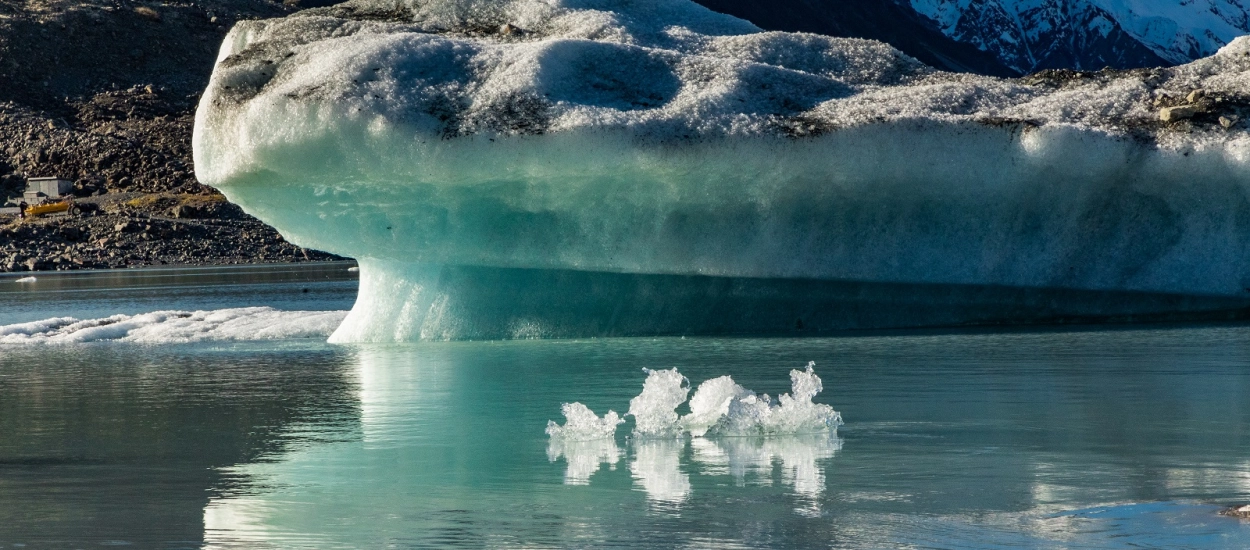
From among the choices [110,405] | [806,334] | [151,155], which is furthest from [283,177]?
[151,155]

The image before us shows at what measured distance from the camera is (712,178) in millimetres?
13234

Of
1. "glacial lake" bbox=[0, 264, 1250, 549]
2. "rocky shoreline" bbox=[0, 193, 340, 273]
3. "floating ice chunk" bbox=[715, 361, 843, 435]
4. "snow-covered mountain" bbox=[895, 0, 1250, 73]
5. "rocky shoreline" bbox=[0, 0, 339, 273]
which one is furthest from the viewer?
"snow-covered mountain" bbox=[895, 0, 1250, 73]

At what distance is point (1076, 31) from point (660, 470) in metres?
186

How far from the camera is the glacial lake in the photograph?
593 cm

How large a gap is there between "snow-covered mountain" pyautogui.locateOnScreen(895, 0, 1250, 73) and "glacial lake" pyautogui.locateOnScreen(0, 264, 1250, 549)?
16676 cm

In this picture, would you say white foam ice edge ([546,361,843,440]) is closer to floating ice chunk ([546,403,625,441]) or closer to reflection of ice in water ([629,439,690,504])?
floating ice chunk ([546,403,625,441])

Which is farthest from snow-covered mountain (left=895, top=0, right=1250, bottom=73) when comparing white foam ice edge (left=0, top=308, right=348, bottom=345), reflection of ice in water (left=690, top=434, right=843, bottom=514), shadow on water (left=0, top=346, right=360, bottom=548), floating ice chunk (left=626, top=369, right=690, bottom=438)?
reflection of ice in water (left=690, top=434, right=843, bottom=514)

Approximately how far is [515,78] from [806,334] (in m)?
3.37

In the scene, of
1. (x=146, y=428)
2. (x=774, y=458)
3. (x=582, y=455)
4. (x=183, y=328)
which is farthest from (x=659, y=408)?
(x=183, y=328)

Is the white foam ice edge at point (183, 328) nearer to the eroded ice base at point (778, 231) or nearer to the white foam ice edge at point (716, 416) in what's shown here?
the eroded ice base at point (778, 231)

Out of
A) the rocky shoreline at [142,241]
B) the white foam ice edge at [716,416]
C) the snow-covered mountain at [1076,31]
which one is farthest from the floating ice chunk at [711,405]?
the snow-covered mountain at [1076,31]

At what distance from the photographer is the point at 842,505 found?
6230 mm

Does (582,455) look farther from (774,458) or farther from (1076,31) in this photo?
(1076,31)

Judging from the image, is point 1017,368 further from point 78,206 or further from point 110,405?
point 78,206
